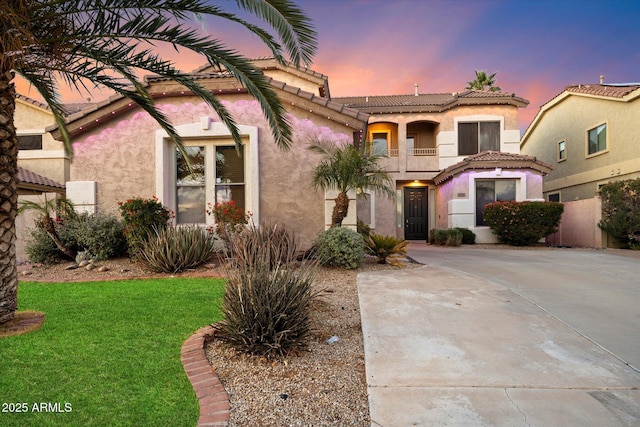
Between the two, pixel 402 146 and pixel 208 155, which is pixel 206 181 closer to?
pixel 208 155

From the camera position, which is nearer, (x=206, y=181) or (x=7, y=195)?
(x=7, y=195)

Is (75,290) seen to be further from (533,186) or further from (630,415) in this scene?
(533,186)

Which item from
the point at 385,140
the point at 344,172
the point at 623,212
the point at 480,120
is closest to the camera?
the point at 344,172

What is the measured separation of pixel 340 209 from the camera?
336 inches

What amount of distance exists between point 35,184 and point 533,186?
1955cm

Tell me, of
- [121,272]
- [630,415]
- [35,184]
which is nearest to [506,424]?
[630,415]

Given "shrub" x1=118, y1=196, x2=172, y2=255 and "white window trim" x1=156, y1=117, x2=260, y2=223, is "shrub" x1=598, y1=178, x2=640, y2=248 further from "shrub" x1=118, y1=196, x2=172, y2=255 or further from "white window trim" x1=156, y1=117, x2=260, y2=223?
"shrub" x1=118, y1=196, x2=172, y2=255

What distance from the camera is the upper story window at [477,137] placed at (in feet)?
58.3

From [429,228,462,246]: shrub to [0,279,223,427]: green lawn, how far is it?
12.0m

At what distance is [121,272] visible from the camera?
294 inches

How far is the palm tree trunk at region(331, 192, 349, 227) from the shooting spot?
8.50 m

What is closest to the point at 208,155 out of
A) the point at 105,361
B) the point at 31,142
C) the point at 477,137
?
the point at 105,361

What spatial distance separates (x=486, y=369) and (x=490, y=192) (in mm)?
14651

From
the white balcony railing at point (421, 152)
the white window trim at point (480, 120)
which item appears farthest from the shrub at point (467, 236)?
the white balcony railing at point (421, 152)
